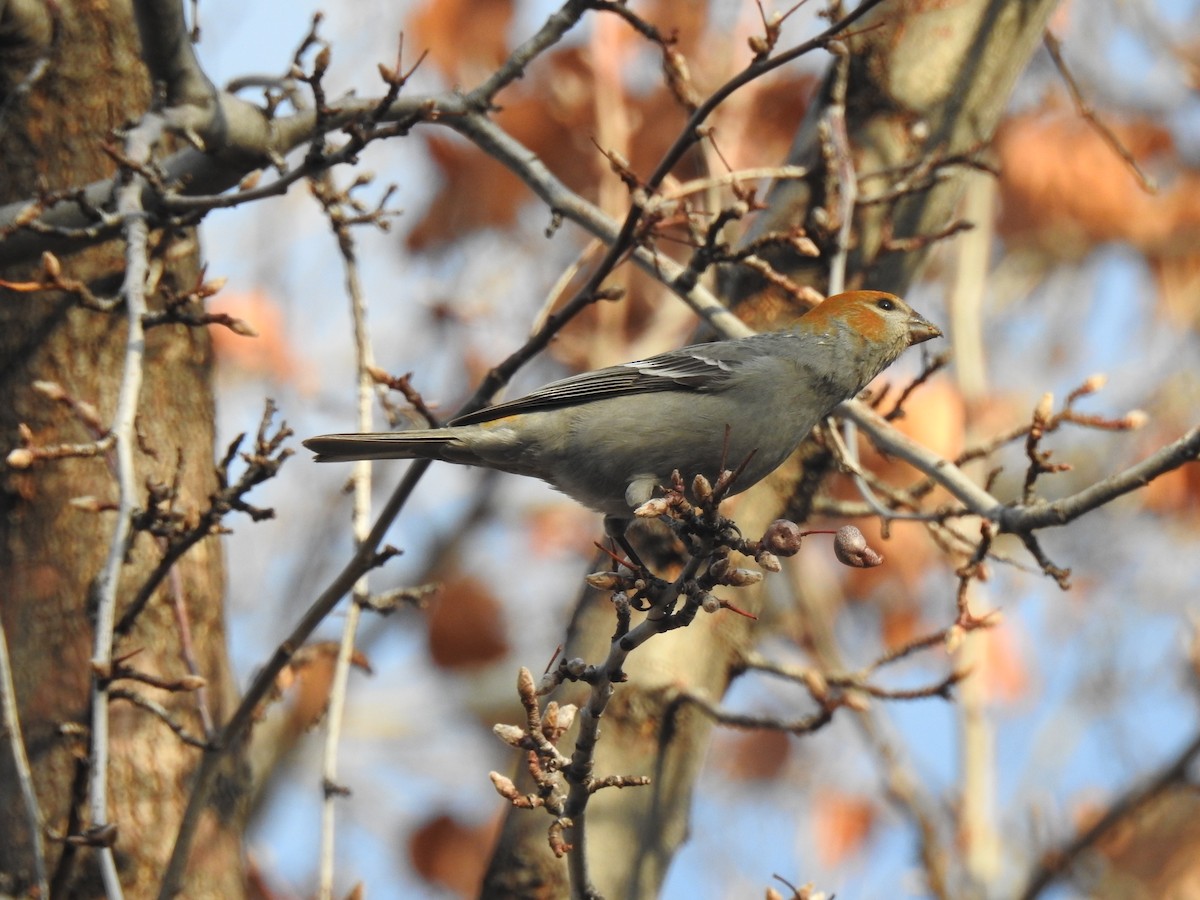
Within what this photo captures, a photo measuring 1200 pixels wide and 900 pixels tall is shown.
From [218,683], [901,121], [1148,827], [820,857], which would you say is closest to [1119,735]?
[1148,827]

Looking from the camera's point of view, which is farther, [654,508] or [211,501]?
[211,501]

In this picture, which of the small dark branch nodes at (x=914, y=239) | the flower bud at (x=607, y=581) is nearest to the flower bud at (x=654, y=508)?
the flower bud at (x=607, y=581)

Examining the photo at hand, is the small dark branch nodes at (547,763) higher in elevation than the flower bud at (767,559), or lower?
lower

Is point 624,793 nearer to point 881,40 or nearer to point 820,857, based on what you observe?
point 881,40

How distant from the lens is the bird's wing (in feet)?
11.7

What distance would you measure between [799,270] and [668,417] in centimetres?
117

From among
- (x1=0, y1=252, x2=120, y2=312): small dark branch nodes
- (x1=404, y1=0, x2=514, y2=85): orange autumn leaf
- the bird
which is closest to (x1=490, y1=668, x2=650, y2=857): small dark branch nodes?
the bird

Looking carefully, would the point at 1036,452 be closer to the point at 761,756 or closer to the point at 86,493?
the point at 86,493

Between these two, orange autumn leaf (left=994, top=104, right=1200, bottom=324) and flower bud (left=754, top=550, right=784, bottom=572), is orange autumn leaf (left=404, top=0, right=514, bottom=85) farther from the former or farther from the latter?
flower bud (left=754, top=550, right=784, bottom=572)

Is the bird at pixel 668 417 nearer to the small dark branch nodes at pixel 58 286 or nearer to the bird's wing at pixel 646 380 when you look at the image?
the bird's wing at pixel 646 380

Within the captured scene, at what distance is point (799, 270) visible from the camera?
4.31 m

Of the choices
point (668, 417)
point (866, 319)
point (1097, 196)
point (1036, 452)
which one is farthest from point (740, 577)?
point (1097, 196)

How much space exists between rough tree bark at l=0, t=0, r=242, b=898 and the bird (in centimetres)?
82

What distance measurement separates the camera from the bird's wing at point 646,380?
3.56 meters
